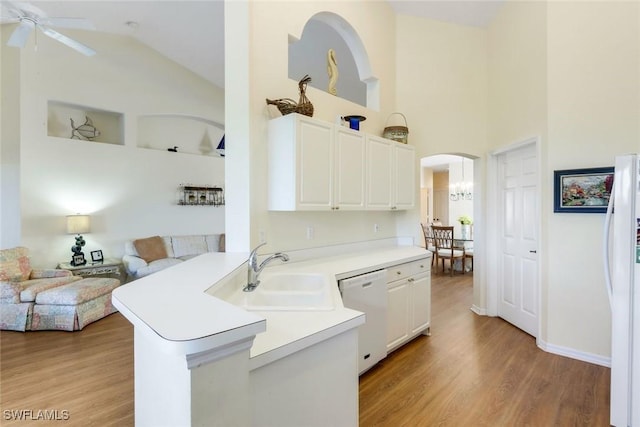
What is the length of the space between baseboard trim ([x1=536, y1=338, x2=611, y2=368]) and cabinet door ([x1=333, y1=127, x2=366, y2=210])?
2280mm

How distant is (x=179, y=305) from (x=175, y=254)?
540 cm

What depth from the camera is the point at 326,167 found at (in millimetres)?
2744

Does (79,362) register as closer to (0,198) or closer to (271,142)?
(271,142)

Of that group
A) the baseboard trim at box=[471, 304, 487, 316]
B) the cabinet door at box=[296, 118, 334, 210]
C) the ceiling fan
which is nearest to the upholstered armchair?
the ceiling fan

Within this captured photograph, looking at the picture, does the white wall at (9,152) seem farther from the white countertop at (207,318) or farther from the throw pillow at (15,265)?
the white countertop at (207,318)

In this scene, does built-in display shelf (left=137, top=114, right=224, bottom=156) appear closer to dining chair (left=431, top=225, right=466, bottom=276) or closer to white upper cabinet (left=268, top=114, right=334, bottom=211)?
white upper cabinet (left=268, top=114, right=334, bottom=211)

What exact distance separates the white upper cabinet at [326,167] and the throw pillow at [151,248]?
12.3ft

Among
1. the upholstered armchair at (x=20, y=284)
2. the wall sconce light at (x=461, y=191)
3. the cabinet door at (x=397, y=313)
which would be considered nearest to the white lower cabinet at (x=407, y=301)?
the cabinet door at (x=397, y=313)

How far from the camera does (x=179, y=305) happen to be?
1.03 metres

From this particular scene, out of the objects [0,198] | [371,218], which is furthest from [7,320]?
[371,218]

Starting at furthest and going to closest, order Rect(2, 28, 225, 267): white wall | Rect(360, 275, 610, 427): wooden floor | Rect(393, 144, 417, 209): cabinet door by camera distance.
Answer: Rect(2, 28, 225, 267): white wall
Rect(393, 144, 417, 209): cabinet door
Rect(360, 275, 610, 427): wooden floor

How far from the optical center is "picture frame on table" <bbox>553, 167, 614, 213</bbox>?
2753mm

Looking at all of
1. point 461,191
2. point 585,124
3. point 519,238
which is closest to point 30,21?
point 585,124

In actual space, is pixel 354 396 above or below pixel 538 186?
below
